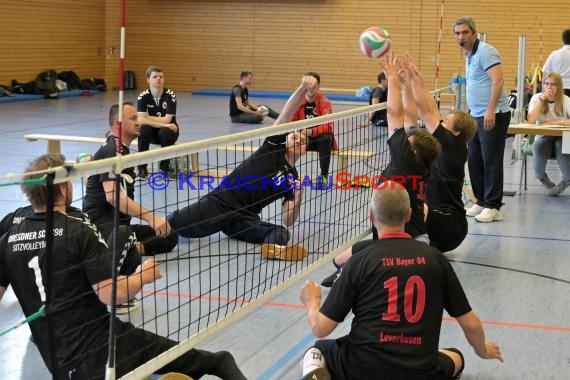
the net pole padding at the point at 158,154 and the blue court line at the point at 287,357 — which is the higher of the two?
the net pole padding at the point at 158,154

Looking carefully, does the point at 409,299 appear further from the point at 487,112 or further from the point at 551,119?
the point at 551,119

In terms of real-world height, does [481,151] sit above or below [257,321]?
above

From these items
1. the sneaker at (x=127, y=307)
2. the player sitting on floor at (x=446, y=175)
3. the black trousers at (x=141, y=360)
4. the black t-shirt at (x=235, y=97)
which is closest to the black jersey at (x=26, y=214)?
the black trousers at (x=141, y=360)

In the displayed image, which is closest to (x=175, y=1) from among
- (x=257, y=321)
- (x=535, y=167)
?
(x=535, y=167)

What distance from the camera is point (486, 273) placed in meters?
6.10

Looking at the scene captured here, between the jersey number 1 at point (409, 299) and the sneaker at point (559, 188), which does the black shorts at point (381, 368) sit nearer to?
the jersey number 1 at point (409, 299)

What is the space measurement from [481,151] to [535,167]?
1.68 m

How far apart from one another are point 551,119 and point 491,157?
183 centimetres

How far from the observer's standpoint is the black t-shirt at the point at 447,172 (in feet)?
→ 20.3

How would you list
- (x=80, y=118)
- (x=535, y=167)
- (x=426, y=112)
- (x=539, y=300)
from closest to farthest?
(x=539, y=300) → (x=426, y=112) → (x=535, y=167) → (x=80, y=118)

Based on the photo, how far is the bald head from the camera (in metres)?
3.26

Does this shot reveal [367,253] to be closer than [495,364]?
Yes

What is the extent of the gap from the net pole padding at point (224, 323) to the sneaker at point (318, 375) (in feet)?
2.31

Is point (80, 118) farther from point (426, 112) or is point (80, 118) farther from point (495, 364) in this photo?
point (495, 364)
